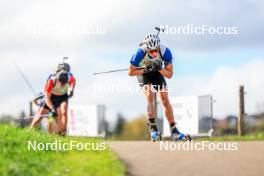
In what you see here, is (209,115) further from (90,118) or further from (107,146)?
(107,146)

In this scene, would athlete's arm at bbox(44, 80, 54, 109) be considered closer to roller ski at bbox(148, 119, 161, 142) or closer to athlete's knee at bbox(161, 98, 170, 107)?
roller ski at bbox(148, 119, 161, 142)

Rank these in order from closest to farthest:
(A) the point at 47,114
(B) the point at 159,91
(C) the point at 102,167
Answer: (C) the point at 102,167 → (B) the point at 159,91 → (A) the point at 47,114

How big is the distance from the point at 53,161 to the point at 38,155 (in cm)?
51

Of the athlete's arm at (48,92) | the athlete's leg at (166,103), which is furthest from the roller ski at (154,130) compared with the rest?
the athlete's arm at (48,92)

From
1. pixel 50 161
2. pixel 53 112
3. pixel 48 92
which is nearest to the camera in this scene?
pixel 50 161

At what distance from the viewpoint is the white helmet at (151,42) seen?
47.6 ft

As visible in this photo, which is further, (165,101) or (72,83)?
(72,83)

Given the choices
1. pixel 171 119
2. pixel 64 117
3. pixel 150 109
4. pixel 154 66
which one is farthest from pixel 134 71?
pixel 64 117

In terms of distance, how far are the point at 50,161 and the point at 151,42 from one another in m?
3.28

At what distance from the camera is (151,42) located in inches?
571

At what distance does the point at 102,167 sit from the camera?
1221cm

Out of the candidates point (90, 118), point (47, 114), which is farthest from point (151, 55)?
point (90, 118)

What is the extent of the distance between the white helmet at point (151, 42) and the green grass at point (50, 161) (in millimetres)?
2167

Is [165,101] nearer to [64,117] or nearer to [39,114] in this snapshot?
[64,117]
